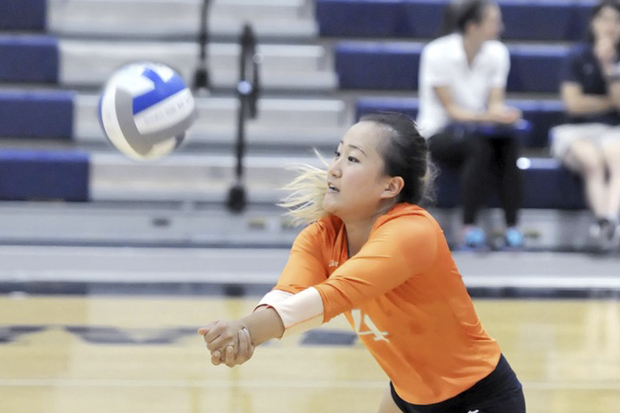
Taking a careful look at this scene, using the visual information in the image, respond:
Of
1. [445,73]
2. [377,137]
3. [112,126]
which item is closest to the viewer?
[377,137]

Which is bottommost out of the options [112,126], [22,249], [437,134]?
[22,249]

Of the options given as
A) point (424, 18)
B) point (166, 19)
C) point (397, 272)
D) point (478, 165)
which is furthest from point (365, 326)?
point (166, 19)

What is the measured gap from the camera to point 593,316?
4.91m

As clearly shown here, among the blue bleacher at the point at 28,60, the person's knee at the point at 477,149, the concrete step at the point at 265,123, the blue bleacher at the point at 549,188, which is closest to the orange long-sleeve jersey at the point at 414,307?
the person's knee at the point at 477,149

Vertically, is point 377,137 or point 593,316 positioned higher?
point 377,137

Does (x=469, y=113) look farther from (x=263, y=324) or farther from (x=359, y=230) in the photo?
(x=263, y=324)

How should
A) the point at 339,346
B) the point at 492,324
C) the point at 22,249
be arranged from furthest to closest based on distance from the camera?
the point at 22,249 < the point at 492,324 < the point at 339,346

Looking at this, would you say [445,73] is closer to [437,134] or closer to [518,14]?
[437,134]

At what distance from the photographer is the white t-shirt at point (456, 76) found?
6457 mm

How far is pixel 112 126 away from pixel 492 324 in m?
2.08

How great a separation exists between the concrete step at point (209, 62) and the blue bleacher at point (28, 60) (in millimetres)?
115

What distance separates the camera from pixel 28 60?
24.0ft

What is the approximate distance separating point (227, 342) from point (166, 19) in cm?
613

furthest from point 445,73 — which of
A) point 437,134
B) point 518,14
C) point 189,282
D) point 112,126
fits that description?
point 112,126
